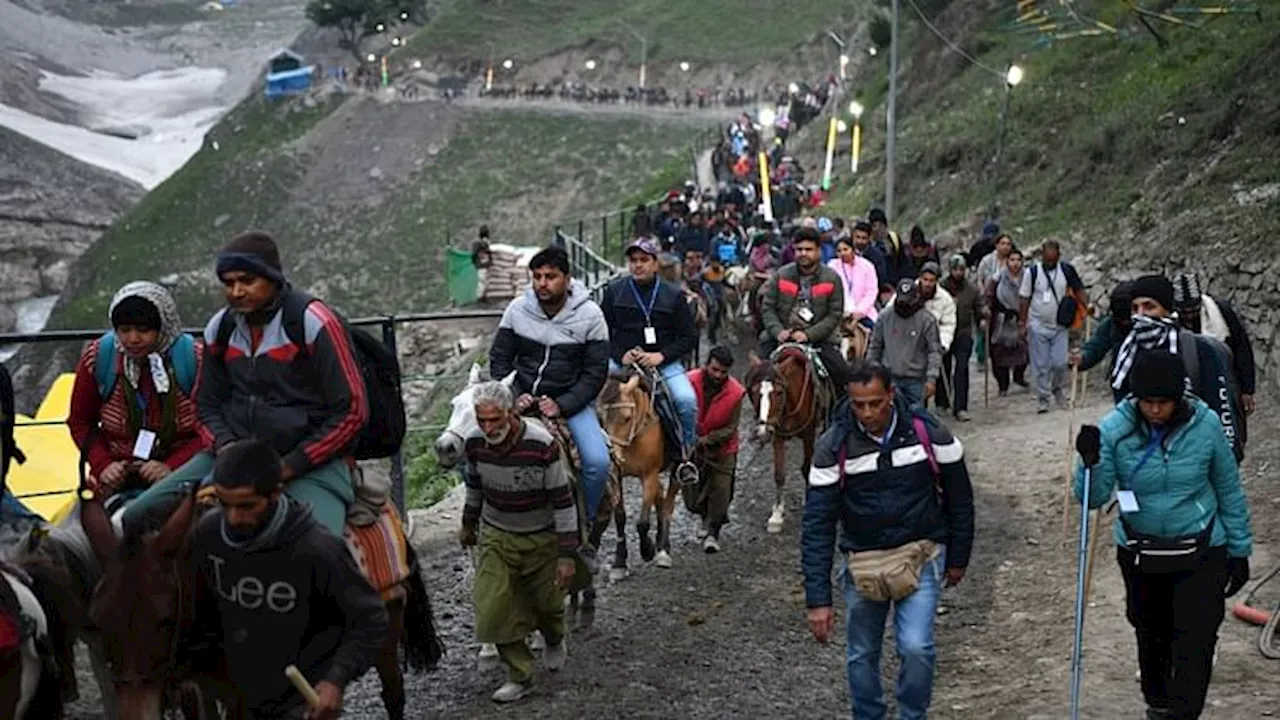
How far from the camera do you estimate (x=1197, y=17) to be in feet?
97.5

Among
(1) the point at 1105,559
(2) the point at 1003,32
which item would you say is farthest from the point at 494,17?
(1) the point at 1105,559

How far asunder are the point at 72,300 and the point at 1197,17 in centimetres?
6272

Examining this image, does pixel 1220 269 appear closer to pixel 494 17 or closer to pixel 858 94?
pixel 858 94

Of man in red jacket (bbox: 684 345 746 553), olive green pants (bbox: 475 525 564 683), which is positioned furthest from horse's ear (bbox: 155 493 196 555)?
man in red jacket (bbox: 684 345 746 553)

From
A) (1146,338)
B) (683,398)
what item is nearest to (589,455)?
(683,398)

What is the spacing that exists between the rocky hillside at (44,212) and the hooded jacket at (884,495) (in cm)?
8568

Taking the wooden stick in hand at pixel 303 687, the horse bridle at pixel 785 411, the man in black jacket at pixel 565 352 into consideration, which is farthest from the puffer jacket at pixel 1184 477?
the horse bridle at pixel 785 411

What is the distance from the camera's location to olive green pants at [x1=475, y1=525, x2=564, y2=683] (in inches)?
326

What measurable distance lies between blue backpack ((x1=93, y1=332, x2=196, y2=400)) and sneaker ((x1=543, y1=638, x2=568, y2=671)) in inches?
112

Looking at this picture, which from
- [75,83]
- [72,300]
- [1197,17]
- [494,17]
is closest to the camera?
[1197,17]

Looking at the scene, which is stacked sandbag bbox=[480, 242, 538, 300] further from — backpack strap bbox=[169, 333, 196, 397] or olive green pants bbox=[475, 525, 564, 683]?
backpack strap bbox=[169, 333, 196, 397]

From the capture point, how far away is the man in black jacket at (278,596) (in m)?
5.29

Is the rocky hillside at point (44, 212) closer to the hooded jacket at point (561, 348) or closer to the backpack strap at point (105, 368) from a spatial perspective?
the hooded jacket at point (561, 348)

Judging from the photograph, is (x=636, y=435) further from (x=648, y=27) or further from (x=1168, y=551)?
(x=648, y=27)
